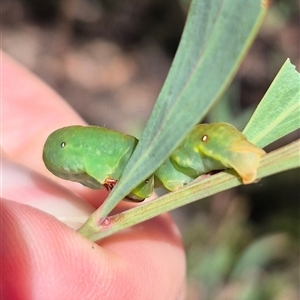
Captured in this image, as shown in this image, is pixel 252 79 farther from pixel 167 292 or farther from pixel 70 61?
pixel 167 292

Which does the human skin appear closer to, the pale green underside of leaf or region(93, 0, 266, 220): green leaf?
the pale green underside of leaf

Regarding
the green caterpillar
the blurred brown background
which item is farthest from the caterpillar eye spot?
the blurred brown background

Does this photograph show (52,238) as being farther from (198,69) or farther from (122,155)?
(198,69)

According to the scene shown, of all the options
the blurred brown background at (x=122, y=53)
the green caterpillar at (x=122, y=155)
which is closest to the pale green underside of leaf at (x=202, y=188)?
the green caterpillar at (x=122, y=155)

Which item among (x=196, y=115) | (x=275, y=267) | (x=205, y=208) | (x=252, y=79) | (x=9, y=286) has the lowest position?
(x=9, y=286)

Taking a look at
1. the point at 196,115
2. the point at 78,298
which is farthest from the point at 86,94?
the point at 196,115

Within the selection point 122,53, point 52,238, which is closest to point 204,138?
point 52,238
